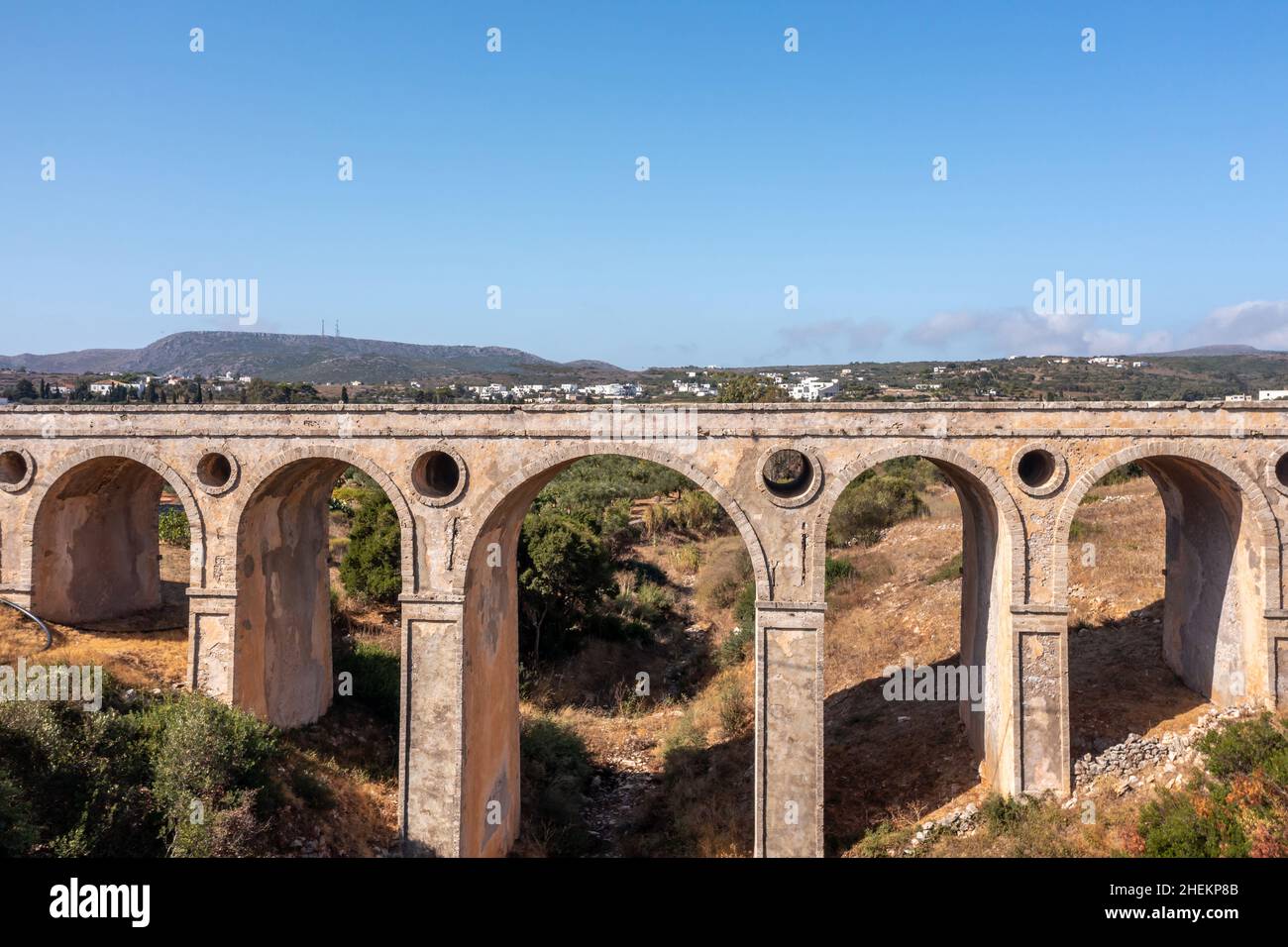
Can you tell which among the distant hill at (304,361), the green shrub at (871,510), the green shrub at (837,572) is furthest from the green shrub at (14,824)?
the distant hill at (304,361)

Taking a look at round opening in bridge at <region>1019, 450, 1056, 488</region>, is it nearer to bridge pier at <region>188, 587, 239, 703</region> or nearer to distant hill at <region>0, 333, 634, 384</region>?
bridge pier at <region>188, 587, 239, 703</region>


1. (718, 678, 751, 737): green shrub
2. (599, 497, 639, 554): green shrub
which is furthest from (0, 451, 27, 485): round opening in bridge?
(599, 497, 639, 554): green shrub

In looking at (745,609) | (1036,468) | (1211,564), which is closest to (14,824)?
(1036,468)

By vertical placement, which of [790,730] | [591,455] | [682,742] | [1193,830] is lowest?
[682,742]

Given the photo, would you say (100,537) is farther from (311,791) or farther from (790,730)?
(790,730)
